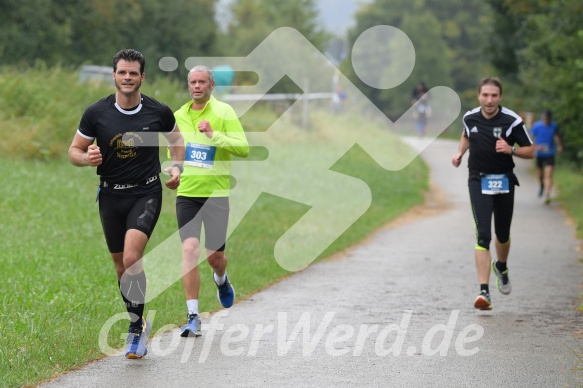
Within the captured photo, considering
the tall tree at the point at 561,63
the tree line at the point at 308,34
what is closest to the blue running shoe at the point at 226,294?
the tree line at the point at 308,34

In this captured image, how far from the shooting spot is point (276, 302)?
10164 millimetres

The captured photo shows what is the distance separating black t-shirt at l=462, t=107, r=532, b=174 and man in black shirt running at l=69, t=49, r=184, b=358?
3.56m

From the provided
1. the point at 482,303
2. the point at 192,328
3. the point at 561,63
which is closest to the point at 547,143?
the point at 561,63

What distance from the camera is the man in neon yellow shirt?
8477mm

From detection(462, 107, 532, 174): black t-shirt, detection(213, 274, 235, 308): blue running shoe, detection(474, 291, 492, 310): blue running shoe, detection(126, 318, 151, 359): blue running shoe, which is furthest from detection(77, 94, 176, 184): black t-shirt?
detection(462, 107, 532, 174): black t-shirt

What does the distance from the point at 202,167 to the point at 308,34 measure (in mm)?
69565

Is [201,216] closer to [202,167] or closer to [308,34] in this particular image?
[202,167]

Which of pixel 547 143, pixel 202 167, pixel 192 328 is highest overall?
pixel 202 167

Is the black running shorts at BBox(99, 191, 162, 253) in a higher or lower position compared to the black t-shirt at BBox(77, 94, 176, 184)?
lower

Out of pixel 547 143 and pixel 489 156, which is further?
pixel 547 143

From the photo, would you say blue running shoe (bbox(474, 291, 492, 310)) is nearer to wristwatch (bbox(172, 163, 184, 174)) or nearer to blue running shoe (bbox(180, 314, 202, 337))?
blue running shoe (bbox(180, 314, 202, 337))

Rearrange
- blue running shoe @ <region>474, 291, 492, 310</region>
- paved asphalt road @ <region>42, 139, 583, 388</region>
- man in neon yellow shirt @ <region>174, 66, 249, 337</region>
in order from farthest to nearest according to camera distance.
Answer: blue running shoe @ <region>474, 291, 492, 310</region>
man in neon yellow shirt @ <region>174, 66, 249, 337</region>
paved asphalt road @ <region>42, 139, 583, 388</region>

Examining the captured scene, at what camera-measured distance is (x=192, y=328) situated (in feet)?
26.7

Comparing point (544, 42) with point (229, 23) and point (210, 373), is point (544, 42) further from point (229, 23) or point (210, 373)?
point (229, 23)
